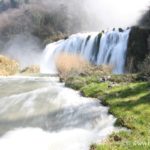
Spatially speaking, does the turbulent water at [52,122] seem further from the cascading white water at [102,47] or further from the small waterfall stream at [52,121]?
the cascading white water at [102,47]

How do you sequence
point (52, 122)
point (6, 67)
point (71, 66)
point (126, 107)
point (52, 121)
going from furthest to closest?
point (6, 67) → point (71, 66) → point (126, 107) → point (52, 121) → point (52, 122)

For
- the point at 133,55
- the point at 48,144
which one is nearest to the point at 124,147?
the point at 48,144

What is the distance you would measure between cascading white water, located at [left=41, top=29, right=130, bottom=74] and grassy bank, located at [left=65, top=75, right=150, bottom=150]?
81.8 feet

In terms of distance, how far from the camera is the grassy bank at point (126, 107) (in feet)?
52.1

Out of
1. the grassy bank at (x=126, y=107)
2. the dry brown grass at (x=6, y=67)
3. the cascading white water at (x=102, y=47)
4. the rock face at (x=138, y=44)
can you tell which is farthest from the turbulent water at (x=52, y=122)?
the rock face at (x=138, y=44)

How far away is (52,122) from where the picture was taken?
2225cm

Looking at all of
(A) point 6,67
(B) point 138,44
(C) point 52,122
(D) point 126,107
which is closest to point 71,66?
(B) point 138,44

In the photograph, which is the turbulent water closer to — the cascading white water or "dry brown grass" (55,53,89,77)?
"dry brown grass" (55,53,89,77)

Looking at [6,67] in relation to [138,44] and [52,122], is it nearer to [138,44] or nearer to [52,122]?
[138,44]

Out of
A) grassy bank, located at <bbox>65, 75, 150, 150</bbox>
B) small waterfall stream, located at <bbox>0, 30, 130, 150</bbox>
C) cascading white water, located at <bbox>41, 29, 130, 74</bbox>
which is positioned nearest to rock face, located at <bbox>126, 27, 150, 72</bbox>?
cascading white water, located at <bbox>41, 29, 130, 74</bbox>

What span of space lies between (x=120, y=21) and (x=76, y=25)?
594 inches

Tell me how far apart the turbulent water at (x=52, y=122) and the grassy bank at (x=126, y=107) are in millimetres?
718

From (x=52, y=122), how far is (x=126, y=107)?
4393mm

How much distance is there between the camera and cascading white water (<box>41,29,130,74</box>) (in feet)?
206
